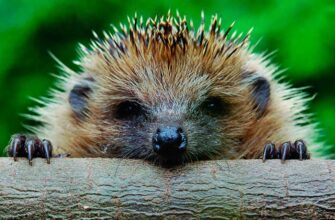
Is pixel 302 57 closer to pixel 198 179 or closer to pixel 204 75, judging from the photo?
pixel 204 75

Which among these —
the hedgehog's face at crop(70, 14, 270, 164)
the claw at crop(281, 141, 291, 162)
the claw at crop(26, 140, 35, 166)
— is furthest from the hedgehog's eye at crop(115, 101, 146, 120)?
the claw at crop(281, 141, 291, 162)

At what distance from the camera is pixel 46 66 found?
8555 mm

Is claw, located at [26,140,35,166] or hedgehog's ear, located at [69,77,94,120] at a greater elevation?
hedgehog's ear, located at [69,77,94,120]

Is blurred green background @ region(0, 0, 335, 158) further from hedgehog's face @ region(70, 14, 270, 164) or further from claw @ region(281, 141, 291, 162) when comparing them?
claw @ region(281, 141, 291, 162)

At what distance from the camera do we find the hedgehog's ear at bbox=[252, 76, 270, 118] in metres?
6.81

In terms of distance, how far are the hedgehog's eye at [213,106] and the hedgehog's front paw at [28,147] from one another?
136 centimetres

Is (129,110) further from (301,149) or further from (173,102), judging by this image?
(301,149)

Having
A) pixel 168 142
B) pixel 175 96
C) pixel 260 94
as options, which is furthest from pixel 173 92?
pixel 260 94

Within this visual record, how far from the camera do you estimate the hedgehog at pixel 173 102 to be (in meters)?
5.75

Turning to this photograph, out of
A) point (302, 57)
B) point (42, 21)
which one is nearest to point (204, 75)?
point (302, 57)

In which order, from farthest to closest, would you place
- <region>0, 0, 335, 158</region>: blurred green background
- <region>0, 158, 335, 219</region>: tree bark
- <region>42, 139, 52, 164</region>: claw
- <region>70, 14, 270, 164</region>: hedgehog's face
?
<region>0, 0, 335, 158</region>: blurred green background < <region>70, 14, 270, 164</region>: hedgehog's face < <region>42, 139, 52, 164</region>: claw < <region>0, 158, 335, 219</region>: tree bark

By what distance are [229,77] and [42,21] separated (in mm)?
2520

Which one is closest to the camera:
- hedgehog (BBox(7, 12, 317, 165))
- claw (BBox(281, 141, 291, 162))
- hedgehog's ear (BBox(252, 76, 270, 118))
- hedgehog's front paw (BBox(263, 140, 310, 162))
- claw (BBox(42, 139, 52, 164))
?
claw (BBox(281, 141, 291, 162))

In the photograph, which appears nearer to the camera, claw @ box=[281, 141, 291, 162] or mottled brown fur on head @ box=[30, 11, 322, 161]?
claw @ box=[281, 141, 291, 162]
